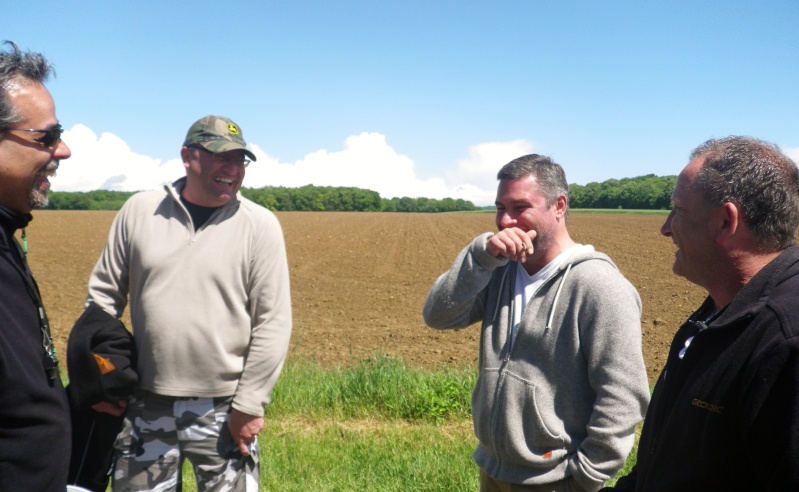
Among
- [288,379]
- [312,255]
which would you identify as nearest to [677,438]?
[288,379]

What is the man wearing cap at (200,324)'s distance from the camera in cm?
289

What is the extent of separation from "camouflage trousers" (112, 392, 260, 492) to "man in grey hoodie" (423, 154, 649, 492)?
126 centimetres

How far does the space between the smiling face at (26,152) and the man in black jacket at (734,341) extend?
6.92ft

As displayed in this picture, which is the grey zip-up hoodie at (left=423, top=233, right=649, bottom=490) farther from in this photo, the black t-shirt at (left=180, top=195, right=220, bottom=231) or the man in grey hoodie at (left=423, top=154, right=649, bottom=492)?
the black t-shirt at (left=180, top=195, right=220, bottom=231)

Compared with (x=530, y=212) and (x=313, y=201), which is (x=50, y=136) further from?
(x=313, y=201)

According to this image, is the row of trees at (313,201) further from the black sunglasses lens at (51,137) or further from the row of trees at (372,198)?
the black sunglasses lens at (51,137)

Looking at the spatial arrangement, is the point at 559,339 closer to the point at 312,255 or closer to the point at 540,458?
the point at 540,458

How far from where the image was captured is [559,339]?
92.7 inches

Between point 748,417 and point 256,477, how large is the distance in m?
2.39

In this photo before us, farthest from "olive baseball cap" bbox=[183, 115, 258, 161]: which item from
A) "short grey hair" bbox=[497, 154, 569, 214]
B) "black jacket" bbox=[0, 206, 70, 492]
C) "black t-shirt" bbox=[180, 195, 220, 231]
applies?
"short grey hair" bbox=[497, 154, 569, 214]

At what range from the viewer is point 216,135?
3.06 meters

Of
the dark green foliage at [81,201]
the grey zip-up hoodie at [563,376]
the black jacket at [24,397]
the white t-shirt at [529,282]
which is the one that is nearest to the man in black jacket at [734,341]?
the grey zip-up hoodie at [563,376]

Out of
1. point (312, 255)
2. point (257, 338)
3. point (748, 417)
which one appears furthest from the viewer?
point (312, 255)

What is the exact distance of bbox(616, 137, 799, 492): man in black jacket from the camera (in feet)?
4.64
